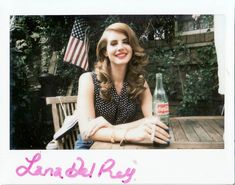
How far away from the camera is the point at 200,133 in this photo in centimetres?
115

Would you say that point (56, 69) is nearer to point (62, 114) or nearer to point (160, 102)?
point (62, 114)

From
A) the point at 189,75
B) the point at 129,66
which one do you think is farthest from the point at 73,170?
the point at 189,75

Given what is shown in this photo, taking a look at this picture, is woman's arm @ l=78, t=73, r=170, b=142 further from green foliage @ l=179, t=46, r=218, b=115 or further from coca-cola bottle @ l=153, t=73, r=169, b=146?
green foliage @ l=179, t=46, r=218, b=115

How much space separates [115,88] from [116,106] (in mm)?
67

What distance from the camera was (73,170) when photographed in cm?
126

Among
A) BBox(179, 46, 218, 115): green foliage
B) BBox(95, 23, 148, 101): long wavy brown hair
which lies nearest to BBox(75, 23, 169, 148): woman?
BBox(95, 23, 148, 101): long wavy brown hair

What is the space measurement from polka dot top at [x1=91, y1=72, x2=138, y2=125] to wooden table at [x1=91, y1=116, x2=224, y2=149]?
11cm

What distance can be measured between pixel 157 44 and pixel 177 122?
0.30 m

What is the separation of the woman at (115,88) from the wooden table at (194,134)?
79 mm

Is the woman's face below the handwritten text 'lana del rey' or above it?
above

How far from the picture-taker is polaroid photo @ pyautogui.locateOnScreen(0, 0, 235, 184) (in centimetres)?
124

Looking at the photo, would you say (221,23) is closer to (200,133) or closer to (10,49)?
(200,133)

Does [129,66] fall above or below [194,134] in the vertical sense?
above

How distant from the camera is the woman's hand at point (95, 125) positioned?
1219 millimetres
